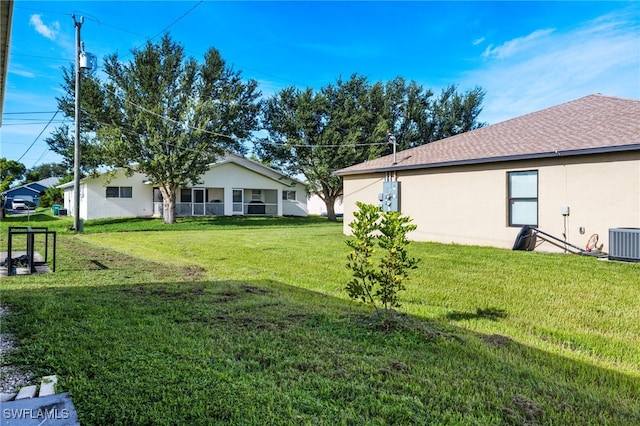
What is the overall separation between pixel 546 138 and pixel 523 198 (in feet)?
5.82

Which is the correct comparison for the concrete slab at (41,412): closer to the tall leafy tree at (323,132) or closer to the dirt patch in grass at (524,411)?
the dirt patch in grass at (524,411)

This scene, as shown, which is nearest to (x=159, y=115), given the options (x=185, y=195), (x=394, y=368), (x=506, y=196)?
(x=185, y=195)

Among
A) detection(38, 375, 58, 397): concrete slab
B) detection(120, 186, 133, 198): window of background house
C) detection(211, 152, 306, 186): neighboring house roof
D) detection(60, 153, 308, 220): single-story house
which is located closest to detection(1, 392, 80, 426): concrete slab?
detection(38, 375, 58, 397): concrete slab

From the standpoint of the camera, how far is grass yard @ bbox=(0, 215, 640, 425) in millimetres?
2420

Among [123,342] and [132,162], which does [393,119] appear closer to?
[132,162]

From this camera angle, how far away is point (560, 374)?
302 cm

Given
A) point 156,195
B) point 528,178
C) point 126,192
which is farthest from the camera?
point 156,195

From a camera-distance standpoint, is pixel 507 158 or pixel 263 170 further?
pixel 263 170

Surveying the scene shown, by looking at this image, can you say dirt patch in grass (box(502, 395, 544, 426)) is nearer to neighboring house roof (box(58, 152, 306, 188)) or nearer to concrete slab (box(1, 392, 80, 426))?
concrete slab (box(1, 392, 80, 426))

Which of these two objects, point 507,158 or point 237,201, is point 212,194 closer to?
point 237,201

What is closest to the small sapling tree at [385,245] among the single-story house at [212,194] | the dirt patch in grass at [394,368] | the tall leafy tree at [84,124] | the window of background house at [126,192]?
the dirt patch in grass at [394,368]

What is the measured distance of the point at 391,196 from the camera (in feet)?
44.9

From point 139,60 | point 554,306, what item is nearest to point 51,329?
point 554,306

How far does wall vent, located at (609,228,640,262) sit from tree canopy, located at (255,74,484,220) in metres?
18.7
